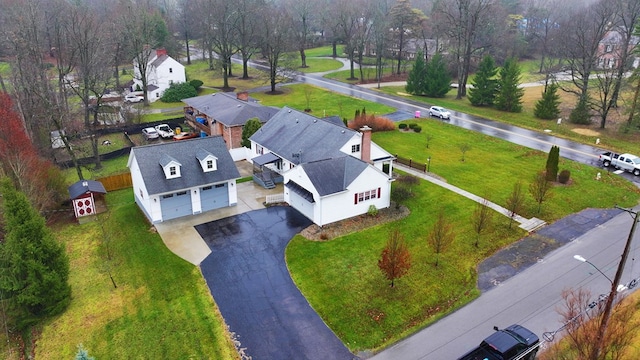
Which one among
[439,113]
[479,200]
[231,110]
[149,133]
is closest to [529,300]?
[479,200]

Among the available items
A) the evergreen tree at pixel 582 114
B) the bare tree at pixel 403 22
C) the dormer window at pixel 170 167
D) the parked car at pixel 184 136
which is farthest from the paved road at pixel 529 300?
the bare tree at pixel 403 22

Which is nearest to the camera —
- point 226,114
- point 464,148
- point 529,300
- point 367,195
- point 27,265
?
point 27,265

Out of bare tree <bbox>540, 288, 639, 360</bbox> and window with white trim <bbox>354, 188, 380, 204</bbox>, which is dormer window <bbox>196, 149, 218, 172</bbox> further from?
bare tree <bbox>540, 288, 639, 360</bbox>

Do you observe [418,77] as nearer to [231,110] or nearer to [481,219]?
[231,110]

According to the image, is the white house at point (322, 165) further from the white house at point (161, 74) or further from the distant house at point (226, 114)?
the white house at point (161, 74)

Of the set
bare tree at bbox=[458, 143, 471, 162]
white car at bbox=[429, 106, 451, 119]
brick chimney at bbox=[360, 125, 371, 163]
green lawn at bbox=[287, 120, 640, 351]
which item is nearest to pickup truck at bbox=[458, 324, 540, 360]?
green lawn at bbox=[287, 120, 640, 351]

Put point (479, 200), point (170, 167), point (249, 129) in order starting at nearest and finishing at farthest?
point (170, 167), point (479, 200), point (249, 129)
